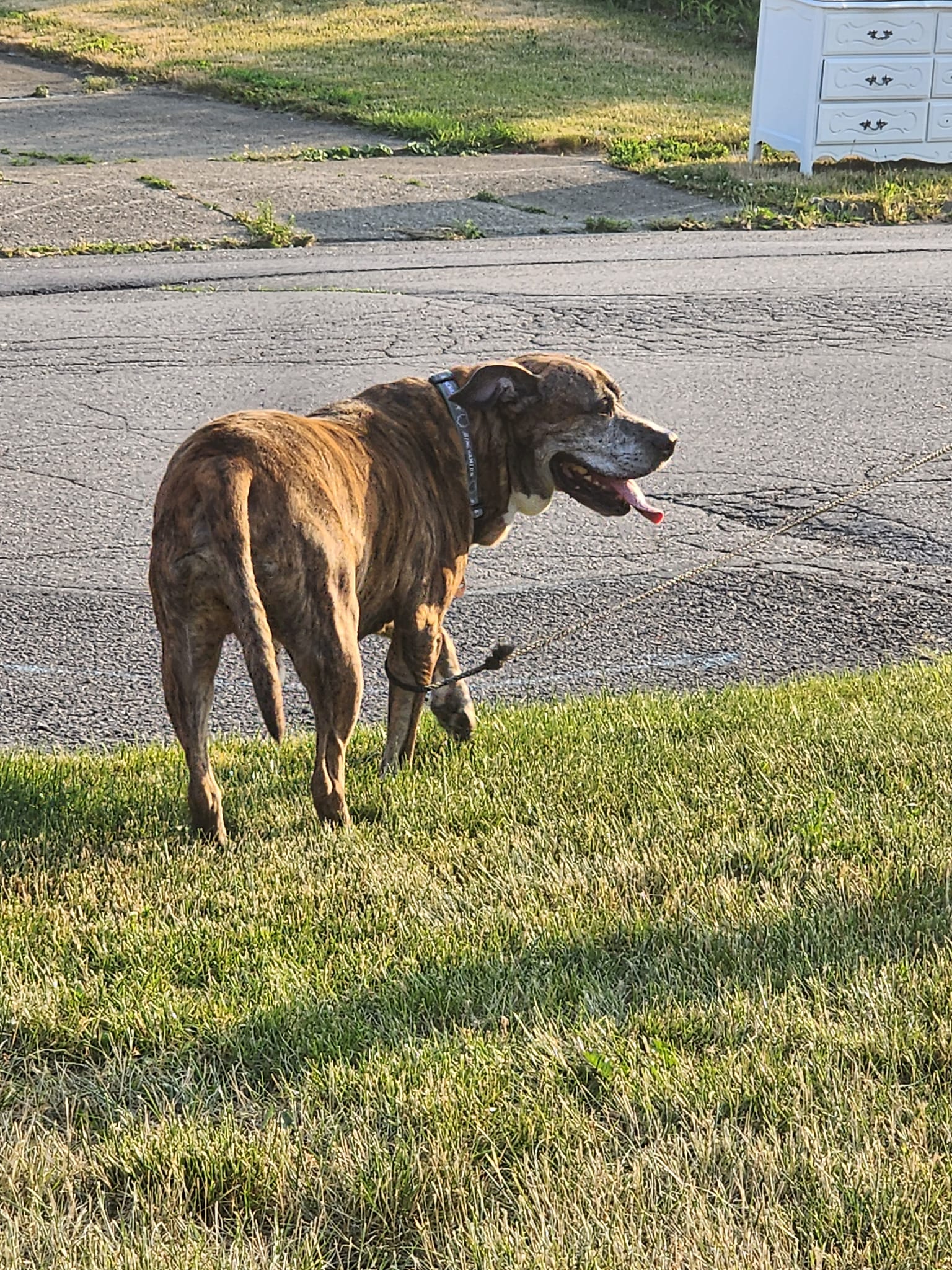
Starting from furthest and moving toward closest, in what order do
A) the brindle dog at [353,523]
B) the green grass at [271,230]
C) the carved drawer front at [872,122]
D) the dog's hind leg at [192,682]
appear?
1. the carved drawer front at [872,122]
2. the green grass at [271,230]
3. the dog's hind leg at [192,682]
4. the brindle dog at [353,523]

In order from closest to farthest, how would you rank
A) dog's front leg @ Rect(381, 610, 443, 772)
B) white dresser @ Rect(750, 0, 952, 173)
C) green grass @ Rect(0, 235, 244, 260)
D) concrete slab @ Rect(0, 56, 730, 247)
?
1. dog's front leg @ Rect(381, 610, 443, 772)
2. green grass @ Rect(0, 235, 244, 260)
3. concrete slab @ Rect(0, 56, 730, 247)
4. white dresser @ Rect(750, 0, 952, 173)

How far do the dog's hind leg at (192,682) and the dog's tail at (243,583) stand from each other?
175mm

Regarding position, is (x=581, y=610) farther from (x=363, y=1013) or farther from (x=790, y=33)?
(x=790, y=33)

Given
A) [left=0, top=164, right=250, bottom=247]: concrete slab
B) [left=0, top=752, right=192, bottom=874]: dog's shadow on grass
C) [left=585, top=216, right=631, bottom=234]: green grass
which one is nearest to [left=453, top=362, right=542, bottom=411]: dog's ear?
[left=0, top=752, right=192, bottom=874]: dog's shadow on grass

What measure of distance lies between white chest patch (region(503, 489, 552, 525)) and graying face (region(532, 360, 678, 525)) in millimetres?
52

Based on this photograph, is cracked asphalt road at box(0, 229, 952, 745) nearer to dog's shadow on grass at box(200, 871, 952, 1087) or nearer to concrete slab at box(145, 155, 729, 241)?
concrete slab at box(145, 155, 729, 241)

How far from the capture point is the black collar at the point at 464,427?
4840mm

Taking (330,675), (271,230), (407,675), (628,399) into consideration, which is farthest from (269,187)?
(330,675)

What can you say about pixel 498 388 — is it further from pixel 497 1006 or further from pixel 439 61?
pixel 439 61

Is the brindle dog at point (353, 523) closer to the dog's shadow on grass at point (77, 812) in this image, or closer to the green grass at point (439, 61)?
the dog's shadow on grass at point (77, 812)

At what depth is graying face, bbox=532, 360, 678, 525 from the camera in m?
4.88

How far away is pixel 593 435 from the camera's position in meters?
4.93

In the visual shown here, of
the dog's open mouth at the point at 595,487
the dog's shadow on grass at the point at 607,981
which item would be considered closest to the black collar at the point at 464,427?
the dog's open mouth at the point at 595,487

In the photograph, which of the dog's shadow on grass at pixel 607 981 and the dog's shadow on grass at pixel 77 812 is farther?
the dog's shadow on grass at pixel 77 812
